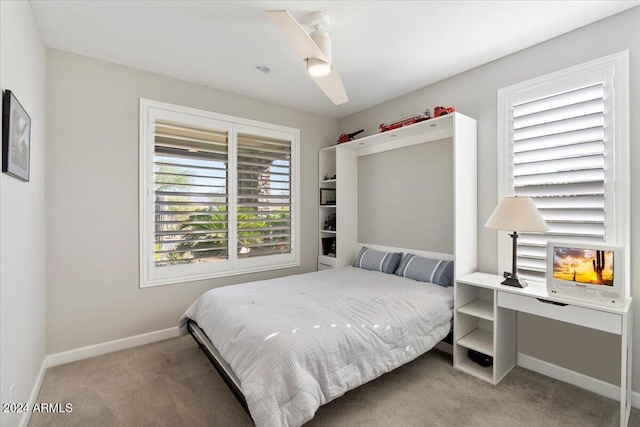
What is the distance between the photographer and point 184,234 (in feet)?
11.0

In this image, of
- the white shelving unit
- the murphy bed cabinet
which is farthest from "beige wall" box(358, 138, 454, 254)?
the white shelving unit

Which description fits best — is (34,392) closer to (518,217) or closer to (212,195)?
(212,195)

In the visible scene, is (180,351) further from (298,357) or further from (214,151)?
(214,151)

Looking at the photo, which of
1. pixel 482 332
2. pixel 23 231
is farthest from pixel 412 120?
pixel 23 231

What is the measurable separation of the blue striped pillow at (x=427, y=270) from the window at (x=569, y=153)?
0.51 metres

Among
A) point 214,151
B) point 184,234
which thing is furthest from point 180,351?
point 214,151

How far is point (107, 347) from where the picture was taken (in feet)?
A: 9.67

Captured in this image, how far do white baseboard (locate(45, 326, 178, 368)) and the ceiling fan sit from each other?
2987mm

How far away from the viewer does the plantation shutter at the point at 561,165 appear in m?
2.30

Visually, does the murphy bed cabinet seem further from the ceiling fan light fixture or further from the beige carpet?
the ceiling fan light fixture

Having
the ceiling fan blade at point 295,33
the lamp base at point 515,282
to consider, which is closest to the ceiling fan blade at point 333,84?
the ceiling fan blade at point 295,33

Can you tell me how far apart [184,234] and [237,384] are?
1954mm

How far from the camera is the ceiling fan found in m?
1.82

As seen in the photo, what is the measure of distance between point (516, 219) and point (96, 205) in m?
3.69
